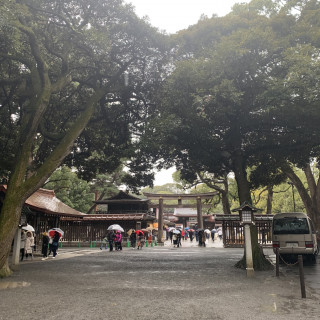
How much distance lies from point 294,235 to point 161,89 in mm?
9628

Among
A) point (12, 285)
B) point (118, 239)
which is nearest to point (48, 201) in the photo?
point (118, 239)

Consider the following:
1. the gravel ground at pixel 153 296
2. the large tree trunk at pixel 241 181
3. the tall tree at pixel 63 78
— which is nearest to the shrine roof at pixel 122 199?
the tall tree at pixel 63 78

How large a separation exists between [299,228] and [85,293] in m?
10.5

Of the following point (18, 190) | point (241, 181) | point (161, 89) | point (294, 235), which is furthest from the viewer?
point (161, 89)

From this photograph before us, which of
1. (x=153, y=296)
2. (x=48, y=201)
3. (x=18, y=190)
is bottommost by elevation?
(x=153, y=296)

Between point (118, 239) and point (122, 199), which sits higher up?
point (122, 199)

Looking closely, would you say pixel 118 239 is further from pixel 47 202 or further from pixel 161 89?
pixel 161 89

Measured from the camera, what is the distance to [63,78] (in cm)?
1261

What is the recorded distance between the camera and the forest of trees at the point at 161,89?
1085 cm

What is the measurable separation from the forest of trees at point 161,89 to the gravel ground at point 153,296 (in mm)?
2628

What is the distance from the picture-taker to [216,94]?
446 inches

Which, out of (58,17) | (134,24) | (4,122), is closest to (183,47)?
(134,24)

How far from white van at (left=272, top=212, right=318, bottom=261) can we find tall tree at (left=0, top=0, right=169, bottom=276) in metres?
9.39

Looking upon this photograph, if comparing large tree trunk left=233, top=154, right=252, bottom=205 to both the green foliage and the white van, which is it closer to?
the white van
